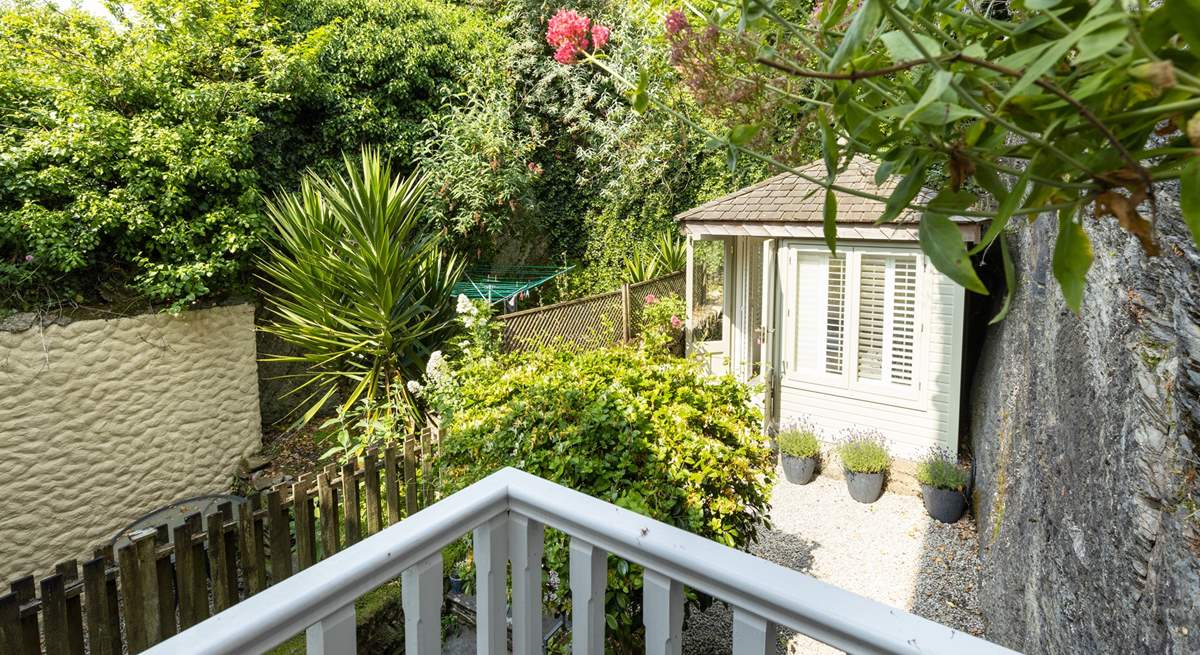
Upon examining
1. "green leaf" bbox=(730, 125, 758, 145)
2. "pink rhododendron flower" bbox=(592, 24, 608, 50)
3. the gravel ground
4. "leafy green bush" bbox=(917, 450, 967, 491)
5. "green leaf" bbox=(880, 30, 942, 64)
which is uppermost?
"pink rhododendron flower" bbox=(592, 24, 608, 50)

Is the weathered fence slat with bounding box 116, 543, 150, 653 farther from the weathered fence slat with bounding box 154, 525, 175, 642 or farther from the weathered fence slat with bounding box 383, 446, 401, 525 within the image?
the weathered fence slat with bounding box 383, 446, 401, 525

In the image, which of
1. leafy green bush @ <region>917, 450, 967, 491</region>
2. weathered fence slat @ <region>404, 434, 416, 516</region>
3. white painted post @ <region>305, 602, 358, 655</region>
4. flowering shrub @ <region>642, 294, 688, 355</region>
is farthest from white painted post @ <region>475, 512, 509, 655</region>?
flowering shrub @ <region>642, 294, 688, 355</region>

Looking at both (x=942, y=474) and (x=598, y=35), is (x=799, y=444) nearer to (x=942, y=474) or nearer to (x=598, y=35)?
(x=942, y=474)

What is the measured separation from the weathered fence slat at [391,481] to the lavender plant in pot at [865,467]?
3516 millimetres

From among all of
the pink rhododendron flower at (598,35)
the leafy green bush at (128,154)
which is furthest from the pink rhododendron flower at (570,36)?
the leafy green bush at (128,154)

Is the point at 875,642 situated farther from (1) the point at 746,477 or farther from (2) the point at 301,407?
(2) the point at 301,407

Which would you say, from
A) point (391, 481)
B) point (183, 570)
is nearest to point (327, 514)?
point (391, 481)

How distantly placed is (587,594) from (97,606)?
2.86m

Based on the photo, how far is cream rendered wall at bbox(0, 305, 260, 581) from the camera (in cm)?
525

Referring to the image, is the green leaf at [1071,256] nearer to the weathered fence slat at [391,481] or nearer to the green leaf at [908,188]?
the green leaf at [908,188]

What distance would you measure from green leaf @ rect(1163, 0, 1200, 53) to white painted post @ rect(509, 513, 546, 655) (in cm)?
103

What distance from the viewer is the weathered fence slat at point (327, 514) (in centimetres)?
359

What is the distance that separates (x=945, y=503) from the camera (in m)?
4.89

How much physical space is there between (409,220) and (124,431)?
3.12 meters
